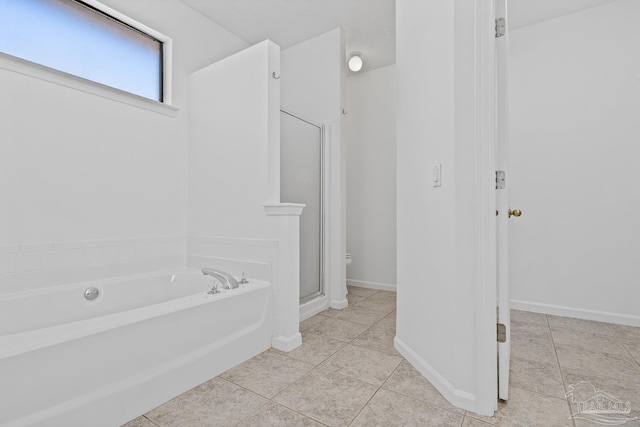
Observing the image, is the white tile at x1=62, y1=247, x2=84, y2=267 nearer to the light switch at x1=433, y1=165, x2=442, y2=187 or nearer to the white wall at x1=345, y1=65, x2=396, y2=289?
the light switch at x1=433, y1=165, x2=442, y2=187

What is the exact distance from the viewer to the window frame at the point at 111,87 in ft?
5.79

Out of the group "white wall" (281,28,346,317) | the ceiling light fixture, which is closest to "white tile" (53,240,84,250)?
"white wall" (281,28,346,317)

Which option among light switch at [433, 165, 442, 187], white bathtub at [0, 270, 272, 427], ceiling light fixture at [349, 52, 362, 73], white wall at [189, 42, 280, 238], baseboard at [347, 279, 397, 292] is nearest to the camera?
white bathtub at [0, 270, 272, 427]

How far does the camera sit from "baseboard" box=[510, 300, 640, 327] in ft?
8.13

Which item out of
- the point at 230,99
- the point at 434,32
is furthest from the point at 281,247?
the point at 434,32

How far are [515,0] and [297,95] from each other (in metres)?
2.07

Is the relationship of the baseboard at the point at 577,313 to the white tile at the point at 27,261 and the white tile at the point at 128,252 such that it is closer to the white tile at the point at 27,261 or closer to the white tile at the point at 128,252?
the white tile at the point at 128,252

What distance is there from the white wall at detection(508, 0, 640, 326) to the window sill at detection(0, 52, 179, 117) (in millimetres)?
3085

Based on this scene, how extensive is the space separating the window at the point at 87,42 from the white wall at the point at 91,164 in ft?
0.42

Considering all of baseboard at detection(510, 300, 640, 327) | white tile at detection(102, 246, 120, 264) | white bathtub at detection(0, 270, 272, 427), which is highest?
white tile at detection(102, 246, 120, 264)

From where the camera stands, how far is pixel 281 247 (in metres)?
2.07

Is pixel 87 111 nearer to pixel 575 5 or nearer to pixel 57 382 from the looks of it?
pixel 57 382

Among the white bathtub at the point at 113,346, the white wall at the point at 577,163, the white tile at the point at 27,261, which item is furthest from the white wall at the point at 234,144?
the white wall at the point at 577,163

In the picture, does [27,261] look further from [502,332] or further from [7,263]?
[502,332]
